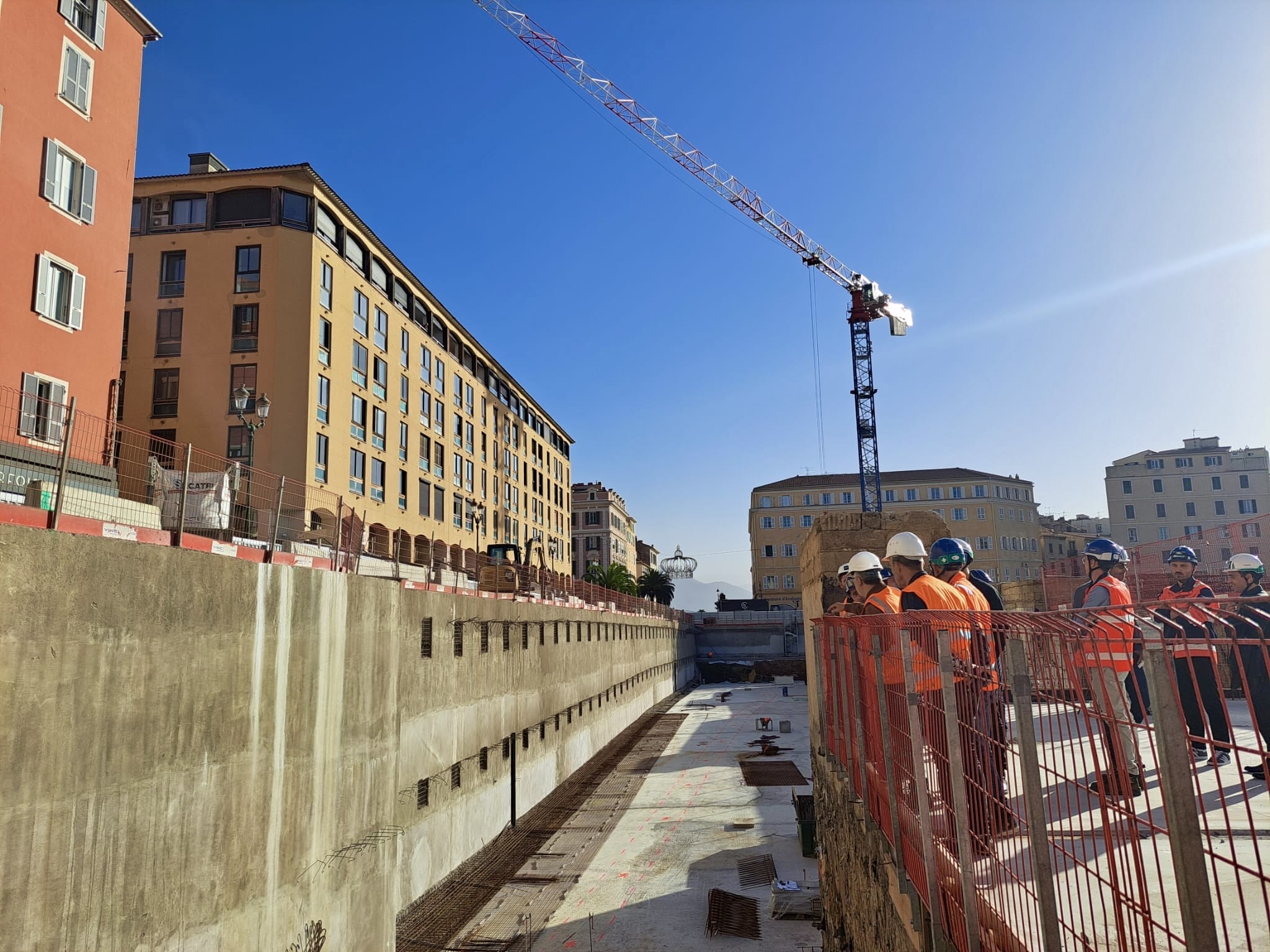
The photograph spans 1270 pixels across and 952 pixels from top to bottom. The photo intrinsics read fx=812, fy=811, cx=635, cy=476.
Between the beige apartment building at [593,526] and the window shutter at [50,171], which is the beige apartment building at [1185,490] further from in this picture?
the window shutter at [50,171]

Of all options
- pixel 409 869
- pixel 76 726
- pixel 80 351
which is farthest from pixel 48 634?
pixel 80 351

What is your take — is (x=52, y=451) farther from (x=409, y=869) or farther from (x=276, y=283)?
(x=276, y=283)

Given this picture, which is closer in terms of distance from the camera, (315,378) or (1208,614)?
(1208,614)

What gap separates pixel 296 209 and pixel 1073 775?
3550 centimetres

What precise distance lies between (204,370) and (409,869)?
24.0m

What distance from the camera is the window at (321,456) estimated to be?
1259 inches

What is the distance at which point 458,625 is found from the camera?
1859 centimetres

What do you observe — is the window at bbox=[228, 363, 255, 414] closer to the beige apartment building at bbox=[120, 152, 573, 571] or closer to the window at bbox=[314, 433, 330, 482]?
the beige apartment building at bbox=[120, 152, 573, 571]

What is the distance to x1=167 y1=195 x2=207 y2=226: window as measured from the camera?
3328 cm

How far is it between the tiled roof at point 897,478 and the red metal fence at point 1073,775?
284ft

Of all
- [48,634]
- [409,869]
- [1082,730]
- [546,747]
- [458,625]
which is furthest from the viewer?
[546,747]

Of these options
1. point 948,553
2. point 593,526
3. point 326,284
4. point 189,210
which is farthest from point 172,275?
point 593,526

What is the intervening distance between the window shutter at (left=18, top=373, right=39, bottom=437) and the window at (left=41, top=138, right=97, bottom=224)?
4112mm

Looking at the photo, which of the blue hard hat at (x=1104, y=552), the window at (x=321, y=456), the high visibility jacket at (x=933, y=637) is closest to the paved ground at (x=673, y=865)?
the blue hard hat at (x=1104, y=552)
